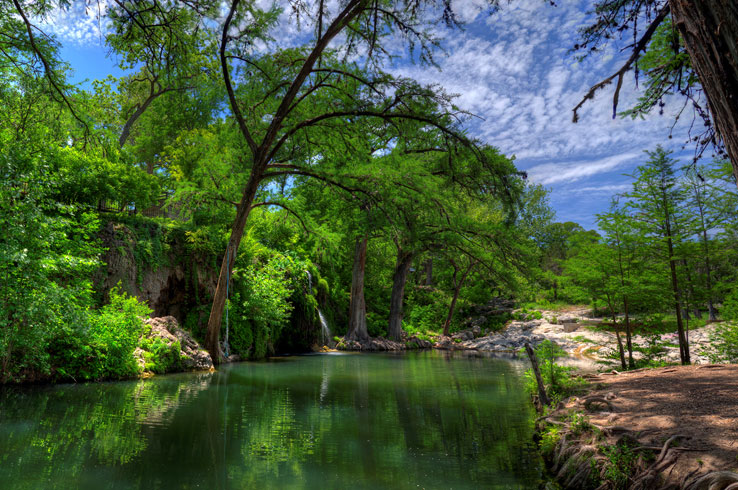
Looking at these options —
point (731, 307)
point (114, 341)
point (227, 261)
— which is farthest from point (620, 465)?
point (227, 261)

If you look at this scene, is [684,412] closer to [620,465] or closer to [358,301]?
[620,465]

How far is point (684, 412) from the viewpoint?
15.0ft

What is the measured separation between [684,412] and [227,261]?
35.5ft

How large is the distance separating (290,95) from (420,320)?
22.9 metres

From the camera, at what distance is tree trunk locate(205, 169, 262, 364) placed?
464 inches

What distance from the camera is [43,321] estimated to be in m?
7.11

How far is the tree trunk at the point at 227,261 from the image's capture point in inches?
464

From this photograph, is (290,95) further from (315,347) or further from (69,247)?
(315,347)

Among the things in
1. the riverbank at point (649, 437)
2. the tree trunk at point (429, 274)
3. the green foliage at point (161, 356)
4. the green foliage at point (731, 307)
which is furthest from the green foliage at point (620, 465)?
the tree trunk at point (429, 274)

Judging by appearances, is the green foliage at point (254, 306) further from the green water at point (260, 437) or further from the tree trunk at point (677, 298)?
the tree trunk at point (677, 298)

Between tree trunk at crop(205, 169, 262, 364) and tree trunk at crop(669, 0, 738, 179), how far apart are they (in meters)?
10.4

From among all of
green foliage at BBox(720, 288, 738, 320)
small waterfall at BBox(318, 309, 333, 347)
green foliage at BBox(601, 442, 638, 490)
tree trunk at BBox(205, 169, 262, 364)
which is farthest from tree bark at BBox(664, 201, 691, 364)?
small waterfall at BBox(318, 309, 333, 347)

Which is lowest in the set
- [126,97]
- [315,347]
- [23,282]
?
[315,347]

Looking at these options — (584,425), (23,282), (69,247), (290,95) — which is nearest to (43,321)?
(23,282)
